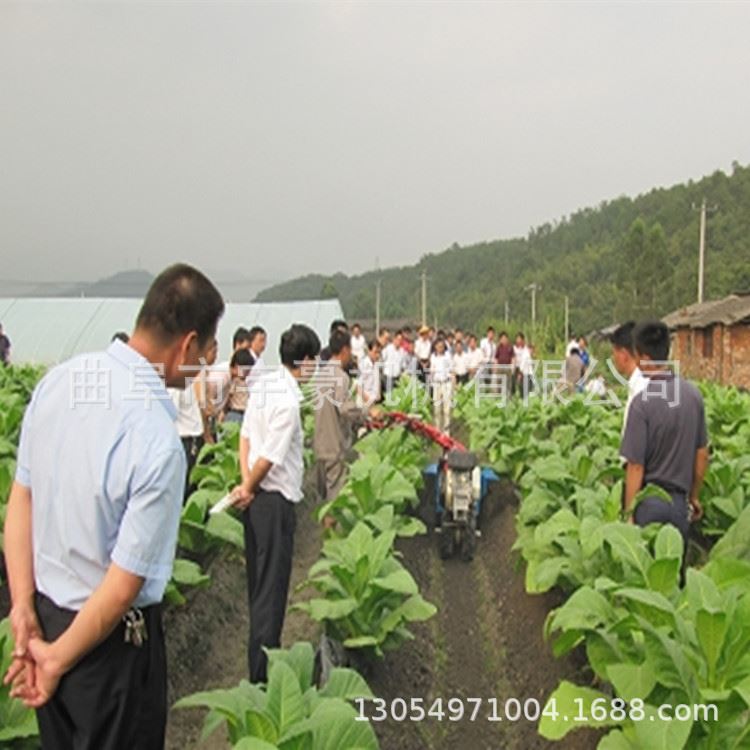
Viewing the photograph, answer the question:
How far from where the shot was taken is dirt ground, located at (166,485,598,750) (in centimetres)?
442

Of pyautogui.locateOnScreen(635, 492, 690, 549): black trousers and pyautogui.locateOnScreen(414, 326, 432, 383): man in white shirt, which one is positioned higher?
pyautogui.locateOnScreen(414, 326, 432, 383): man in white shirt

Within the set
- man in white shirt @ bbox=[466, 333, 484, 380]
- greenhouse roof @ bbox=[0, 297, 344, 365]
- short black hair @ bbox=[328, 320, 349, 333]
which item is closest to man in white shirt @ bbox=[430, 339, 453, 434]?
man in white shirt @ bbox=[466, 333, 484, 380]

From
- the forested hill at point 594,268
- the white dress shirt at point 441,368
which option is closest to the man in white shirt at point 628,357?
the white dress shirt at point 441,368

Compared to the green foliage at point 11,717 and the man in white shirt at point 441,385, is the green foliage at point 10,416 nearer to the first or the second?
the green foliage at point 11,717

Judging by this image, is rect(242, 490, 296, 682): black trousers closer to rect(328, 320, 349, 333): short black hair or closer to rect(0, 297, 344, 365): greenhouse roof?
rect(328, 320, 349, 333): short black hair

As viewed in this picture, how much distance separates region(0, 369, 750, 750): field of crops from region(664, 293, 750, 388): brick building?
1327cm

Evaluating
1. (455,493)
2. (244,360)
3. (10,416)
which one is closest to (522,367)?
(244,360)

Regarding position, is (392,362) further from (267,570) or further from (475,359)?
(267,570)

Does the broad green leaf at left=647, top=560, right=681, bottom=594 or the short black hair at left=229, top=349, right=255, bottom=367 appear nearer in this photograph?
the broad green leaf at left=647, top=560, right=681, bottom=594

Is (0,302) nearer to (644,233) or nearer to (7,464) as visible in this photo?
(7,464)

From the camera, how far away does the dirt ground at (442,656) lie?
4422mm

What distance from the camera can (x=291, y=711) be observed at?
285 cm

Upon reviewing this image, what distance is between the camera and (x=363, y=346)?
54.9 feet

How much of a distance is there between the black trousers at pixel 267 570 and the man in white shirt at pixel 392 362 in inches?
480
